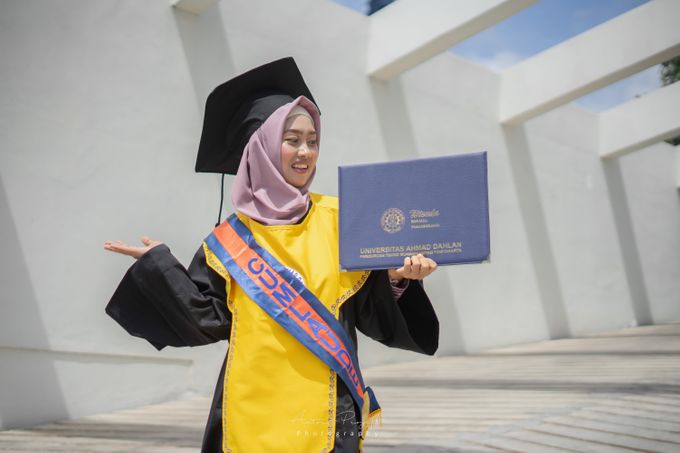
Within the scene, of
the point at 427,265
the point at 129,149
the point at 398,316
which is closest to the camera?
the point at 427,265

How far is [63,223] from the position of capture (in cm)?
402

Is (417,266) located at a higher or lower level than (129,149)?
lower

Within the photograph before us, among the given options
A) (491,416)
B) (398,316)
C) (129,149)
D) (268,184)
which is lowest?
(491,416)

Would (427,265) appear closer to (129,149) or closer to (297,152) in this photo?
(297,152)

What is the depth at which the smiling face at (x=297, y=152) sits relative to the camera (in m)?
1.59

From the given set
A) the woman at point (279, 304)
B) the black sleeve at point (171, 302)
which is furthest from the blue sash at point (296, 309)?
the black sleeve at point (171, 302)

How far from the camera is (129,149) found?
14.4 ft

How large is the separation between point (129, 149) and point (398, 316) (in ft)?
11.0

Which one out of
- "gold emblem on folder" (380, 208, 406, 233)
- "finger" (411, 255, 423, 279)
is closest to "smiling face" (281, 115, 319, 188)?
"gold emblem on folder" (380, 208, 406, 233)

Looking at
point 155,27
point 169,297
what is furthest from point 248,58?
point 169,297

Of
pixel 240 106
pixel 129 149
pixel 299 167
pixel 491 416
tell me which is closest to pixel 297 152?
pixel 299 167

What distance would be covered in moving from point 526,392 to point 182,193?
280cm

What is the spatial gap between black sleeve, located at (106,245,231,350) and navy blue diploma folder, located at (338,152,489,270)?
0.38 m

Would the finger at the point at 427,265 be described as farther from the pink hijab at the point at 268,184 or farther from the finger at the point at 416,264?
the pink hijab at the point at 268,184
